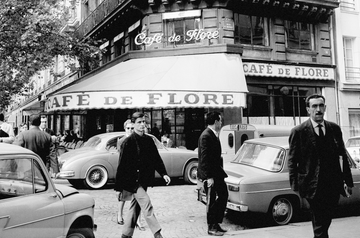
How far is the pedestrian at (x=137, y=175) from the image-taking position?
4758 millimetres

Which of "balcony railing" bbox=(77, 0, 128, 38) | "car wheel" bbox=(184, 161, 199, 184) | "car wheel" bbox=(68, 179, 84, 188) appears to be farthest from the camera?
"balcony railing" bbox=(77, 0, 128, 38)

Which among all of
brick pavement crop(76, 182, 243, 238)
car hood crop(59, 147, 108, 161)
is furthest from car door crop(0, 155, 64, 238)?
car hood crop(59, 147, 108, 161)

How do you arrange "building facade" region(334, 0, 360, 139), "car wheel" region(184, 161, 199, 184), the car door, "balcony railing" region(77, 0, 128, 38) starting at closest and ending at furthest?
the car door, "car wheel" region(184, 161, 199, 184), "building facade" region(334, 0, 360, 139), "balcony railing" region(77, 0, 128, 38)

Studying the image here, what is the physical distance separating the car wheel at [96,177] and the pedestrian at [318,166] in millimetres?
6842

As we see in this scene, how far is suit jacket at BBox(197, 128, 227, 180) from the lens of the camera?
5.51 m

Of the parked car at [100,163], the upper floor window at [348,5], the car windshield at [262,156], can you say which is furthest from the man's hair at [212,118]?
the upper floor window at [348,5]

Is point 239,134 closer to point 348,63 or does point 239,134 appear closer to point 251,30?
point 251,30

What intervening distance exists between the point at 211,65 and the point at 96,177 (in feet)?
22.0

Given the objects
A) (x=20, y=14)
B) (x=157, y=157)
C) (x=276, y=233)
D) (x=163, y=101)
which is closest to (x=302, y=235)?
(x=276, y=233)

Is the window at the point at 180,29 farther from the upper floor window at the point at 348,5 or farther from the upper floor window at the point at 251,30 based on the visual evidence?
the upper floor window at the point at 348,5

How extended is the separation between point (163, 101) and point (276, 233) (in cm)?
809

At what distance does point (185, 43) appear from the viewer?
15.6 meters

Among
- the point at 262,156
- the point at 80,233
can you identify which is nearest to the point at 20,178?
the point at 80,233

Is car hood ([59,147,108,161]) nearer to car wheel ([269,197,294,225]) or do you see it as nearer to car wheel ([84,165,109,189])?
car wheel ([84,165,109,189])
